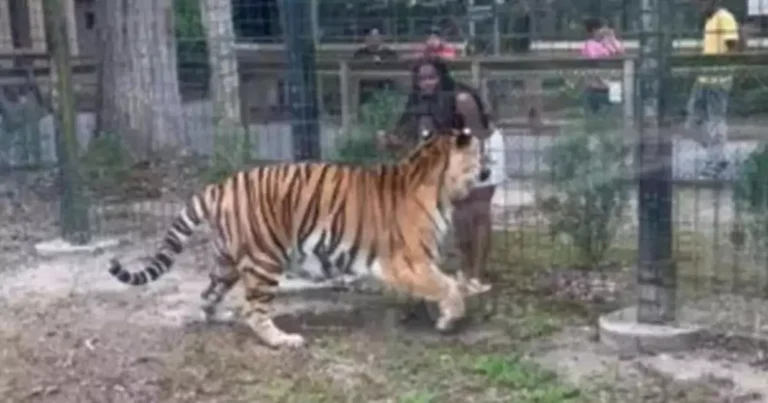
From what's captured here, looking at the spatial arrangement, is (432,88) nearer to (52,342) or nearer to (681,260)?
(681,260)

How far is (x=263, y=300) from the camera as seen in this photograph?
639 centimetres

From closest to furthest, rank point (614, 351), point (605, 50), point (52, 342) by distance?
point (614, 351)
point (52, 342)
point (605, 50)

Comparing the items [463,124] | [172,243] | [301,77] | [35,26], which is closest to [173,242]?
[172,243]

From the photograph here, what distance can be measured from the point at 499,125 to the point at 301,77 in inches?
46.5

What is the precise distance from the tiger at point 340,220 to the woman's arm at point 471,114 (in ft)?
0.75

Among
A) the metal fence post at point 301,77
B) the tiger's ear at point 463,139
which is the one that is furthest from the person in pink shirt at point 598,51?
the metal fence post at point 301,77

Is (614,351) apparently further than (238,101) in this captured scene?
No

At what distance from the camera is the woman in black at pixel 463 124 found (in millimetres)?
6910

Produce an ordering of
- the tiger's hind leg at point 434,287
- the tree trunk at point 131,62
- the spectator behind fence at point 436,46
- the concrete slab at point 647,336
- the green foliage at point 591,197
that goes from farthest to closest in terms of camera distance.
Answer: the tree trunk at point 131,62 < the spectator behind fence at point 436,46 < the green foliage at point 591,197 < the tiger's hind leg at point 434,287 < the concrete slab at point 647,336

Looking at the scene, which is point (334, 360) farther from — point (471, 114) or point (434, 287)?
point (471, 114)

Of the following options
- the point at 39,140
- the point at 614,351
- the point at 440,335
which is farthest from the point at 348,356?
the point at 39,140

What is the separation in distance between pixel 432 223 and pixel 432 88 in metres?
1.04

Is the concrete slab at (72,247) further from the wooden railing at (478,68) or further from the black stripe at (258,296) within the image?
the black stripe at (258,296)

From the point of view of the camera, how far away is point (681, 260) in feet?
21.8
